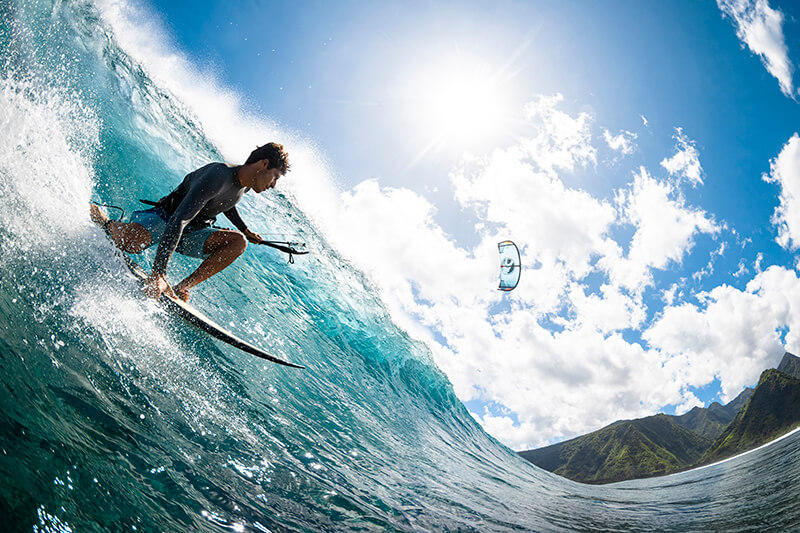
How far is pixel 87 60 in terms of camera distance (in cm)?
1045

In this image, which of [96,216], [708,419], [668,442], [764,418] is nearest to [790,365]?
[708,419]

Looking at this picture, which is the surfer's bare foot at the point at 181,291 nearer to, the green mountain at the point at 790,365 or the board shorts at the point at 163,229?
the board shorts at the point at 163,229

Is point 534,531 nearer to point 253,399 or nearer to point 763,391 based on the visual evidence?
point 253,399

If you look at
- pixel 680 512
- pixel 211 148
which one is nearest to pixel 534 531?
pixel 680 512

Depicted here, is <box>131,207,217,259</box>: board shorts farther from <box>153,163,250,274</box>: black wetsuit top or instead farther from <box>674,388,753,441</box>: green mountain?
<box>674,388,753,441</box>: green mountain

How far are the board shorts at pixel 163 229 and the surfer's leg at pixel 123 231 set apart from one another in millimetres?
57

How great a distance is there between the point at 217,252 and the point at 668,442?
148 meters

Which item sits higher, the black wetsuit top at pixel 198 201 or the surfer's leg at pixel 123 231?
the black wetsuit top at pixel 198 201

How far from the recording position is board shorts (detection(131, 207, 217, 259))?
141 inches

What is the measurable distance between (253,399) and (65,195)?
257cm

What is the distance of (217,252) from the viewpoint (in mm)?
3883

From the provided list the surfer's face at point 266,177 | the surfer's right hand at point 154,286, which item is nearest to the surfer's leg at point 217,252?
the surfer's right hand at point 154,286

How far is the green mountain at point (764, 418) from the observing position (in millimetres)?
69500

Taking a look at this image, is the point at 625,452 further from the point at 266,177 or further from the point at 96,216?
the point at 96,216
